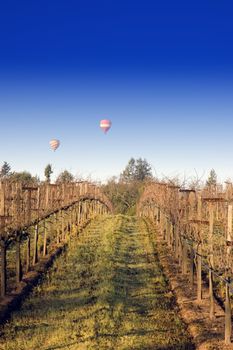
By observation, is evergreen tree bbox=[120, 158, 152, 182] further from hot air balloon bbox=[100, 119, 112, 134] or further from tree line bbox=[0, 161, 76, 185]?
hot air balloon bbox=[100, 119, 112, 134]

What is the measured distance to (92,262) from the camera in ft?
54.4

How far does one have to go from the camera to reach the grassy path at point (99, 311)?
8.83 metres

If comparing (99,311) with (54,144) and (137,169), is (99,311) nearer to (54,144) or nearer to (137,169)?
(54,144)

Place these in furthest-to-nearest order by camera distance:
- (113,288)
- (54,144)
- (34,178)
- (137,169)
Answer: (137,169)
(54,144)
(34,178)
(113,288)

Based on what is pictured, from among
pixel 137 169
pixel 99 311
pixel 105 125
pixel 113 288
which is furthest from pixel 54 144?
pixel 137 169

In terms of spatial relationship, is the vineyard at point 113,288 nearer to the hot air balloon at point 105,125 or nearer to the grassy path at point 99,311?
the grassy path at point 99,311

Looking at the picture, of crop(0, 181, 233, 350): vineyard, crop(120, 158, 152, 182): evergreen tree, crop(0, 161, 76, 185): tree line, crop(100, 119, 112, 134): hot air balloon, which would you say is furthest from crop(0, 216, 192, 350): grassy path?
crop(120, 158, 152, 182): evergreen tree

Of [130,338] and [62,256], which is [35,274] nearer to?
[62,256]

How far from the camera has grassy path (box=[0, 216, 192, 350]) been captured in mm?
8828

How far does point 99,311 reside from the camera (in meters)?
10.5

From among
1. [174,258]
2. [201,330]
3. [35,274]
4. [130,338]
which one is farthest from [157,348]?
[174,258]

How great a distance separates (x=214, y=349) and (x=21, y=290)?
6.40 metres

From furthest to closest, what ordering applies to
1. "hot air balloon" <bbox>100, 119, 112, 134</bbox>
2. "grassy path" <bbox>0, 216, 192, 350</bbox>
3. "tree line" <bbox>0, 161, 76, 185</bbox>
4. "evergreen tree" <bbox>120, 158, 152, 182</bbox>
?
"evergreen tree" <bbox>120, 158, 152, 182</bbox>, "hot air balloon" <bbox>100, 119, 112, 134</bbox>, "tree line" <bbox>0, 161, 76, 185</bbox>, "grassy path" <bbox>0, 216, 192, 350</bbox>

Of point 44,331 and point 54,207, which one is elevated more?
point 54,207
